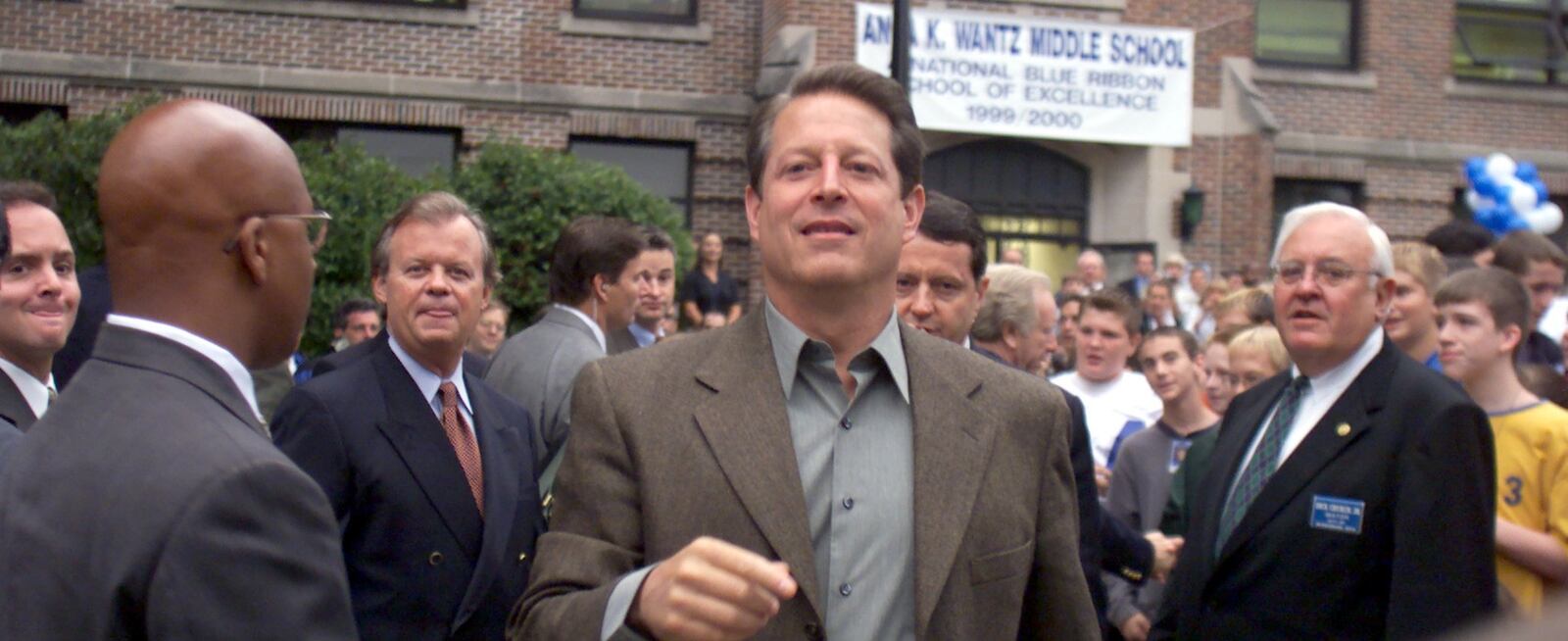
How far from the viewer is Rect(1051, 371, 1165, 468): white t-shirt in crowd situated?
6.68 meters

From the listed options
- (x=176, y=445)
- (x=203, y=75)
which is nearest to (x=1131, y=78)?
(x=203, y=75)

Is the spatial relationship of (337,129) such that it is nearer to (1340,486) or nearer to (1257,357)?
(1257,357)

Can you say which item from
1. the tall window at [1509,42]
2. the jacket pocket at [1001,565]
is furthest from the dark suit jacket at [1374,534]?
the tall window at [1509,42]

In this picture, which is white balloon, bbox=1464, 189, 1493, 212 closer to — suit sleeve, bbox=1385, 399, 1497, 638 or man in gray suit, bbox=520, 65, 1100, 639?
suit sleeve, bbox=1385, 399, 1497, 638

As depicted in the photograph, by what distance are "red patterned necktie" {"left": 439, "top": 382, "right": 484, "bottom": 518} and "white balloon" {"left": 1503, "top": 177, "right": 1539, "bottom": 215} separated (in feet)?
37.8

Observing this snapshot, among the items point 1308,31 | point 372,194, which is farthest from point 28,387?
point 1308,31

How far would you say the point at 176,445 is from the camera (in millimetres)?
1938

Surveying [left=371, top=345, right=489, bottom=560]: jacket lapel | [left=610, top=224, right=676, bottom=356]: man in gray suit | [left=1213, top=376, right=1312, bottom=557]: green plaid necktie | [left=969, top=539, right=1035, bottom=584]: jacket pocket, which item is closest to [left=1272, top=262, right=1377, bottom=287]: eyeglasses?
[left=1213, top=376, right=1312, bottom=557]: green plaid necktie

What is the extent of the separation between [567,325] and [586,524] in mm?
2921

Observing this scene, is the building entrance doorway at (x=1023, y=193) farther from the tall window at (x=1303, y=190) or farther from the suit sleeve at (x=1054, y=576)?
the suit sleeve at (x=1054, y=576)

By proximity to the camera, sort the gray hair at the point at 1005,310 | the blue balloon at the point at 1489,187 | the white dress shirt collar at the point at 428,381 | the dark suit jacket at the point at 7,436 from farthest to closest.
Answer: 1. the blue balloon at the point at 1489,187
2. the gray hair at the point at 1005,310
3. the white dress shirt collar at the point at 428,381
4. the dark suit jacket at the point at 7,436

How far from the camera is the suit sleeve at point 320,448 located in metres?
3.71

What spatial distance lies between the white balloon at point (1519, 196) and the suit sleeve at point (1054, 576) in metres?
12.0

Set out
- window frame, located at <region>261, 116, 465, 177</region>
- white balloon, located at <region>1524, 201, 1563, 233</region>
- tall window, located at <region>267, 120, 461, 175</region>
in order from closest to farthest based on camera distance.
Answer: white balloon, located at <region>1524, 201, 1563, 233</region> → window frame, located at <region>261, 116, 465, 177</region> → tall window, located at <region>267, 120, 461, 175</region>
